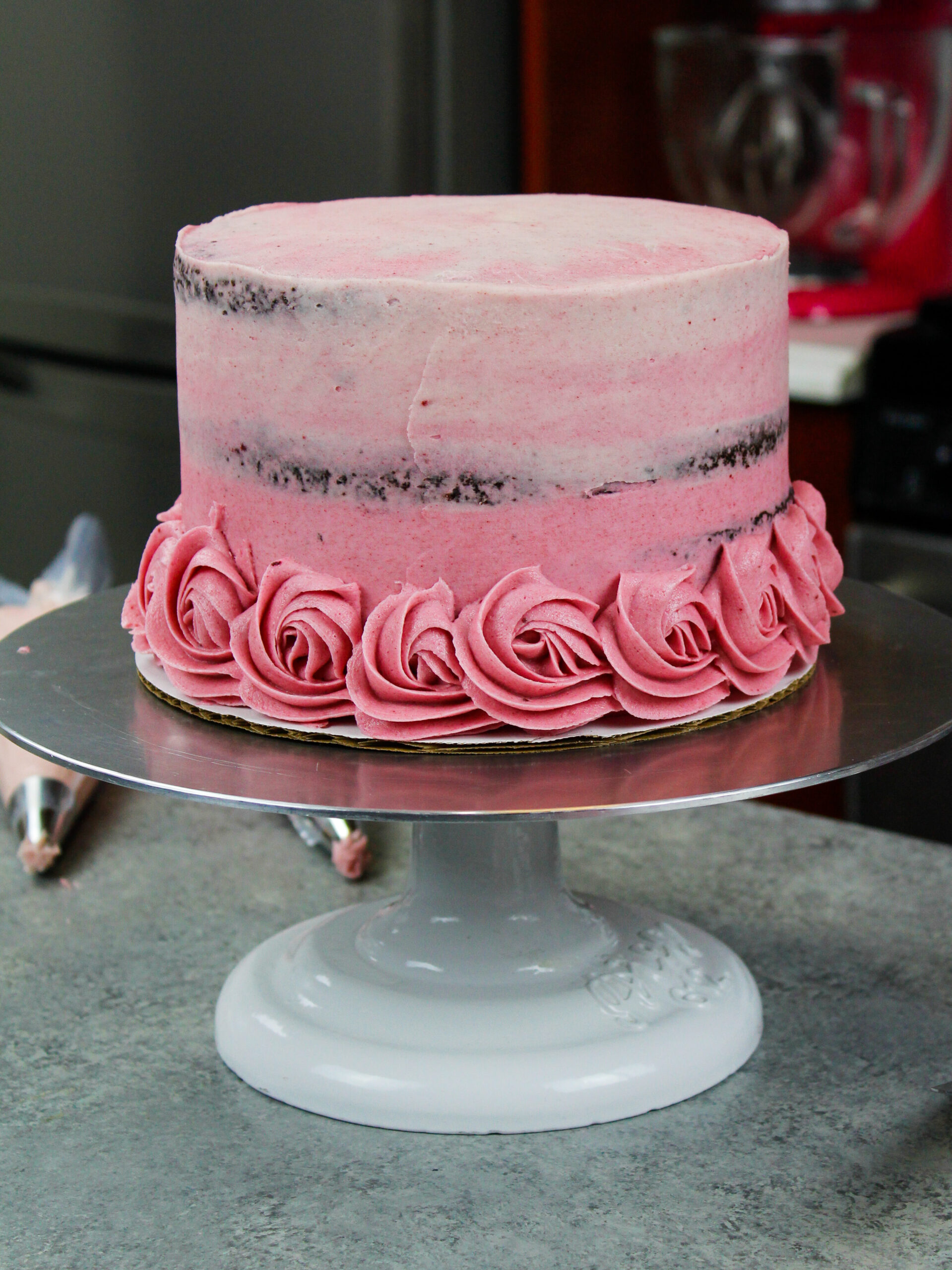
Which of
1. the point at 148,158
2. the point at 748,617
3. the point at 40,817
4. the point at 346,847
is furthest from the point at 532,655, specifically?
the point at 148,158

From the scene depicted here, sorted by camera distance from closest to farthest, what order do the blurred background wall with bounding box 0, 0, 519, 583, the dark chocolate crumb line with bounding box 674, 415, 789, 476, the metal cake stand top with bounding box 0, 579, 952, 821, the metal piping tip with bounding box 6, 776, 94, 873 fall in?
the metal cake stand top with bounding box 0, 579, 952, 821, the dark chocolate crumb line with bounding box 674, 415, 789, 476, the metal piping tip with bounding box 6, 776, 94, 873, the blurred background wall with bounding box 0, 0, 519, 583

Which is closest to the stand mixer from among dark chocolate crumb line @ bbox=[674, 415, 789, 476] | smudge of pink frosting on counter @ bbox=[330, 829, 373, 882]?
smudge of pink frosting on counter @ bbox=[330, 829, 373, 882]

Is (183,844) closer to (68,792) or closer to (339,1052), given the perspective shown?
(68,792)

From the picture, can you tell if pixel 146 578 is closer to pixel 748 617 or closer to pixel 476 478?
pixel 476 478

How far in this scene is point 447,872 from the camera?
44.3 inches

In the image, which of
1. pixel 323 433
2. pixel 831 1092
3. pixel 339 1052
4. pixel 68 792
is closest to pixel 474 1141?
pixel 339 1052

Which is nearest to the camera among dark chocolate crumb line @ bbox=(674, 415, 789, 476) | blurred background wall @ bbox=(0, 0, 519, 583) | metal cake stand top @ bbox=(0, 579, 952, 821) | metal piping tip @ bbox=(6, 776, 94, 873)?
metal cake stand top @ bbox=(0, 579, 952, 821)

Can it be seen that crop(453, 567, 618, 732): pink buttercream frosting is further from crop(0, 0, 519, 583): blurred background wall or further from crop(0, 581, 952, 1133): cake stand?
crop(0, 0, 519, 583): blurred background wall

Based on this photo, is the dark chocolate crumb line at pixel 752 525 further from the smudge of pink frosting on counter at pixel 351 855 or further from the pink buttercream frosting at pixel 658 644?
the smudge of pink frosting on counter at pixel 351 855

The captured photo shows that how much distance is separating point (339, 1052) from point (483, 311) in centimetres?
46

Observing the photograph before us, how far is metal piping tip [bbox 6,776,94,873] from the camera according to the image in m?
1.37

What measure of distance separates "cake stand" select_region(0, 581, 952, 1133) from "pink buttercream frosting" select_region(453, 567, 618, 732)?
0.09 ft

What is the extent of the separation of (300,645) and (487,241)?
259mm

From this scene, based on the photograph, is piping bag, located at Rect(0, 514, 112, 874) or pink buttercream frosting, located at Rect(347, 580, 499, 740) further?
piping bag, located at Rect(0, 514, 112, 874)
